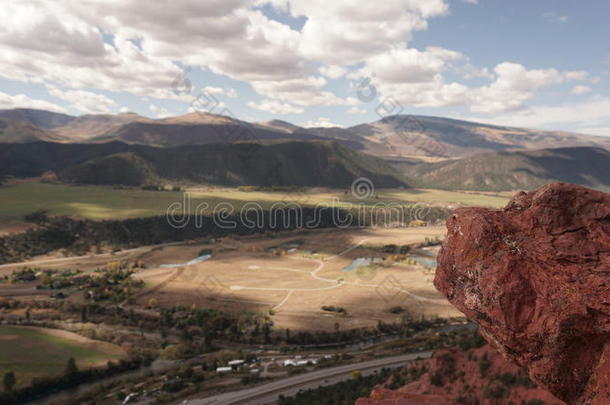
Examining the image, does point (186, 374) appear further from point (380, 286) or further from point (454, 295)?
point (380, 286)

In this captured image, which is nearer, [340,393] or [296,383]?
[340,393]

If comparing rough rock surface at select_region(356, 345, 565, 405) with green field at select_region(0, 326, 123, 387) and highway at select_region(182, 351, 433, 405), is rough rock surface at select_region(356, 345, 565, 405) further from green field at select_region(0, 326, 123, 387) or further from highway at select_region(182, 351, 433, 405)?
green field at select_region(0, 326, 123, 387)

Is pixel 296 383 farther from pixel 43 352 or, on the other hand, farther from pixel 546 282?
pixel 43 352

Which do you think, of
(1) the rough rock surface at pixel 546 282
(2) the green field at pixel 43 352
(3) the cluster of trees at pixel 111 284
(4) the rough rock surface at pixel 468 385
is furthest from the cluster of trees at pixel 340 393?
(3) the cluster of trees at pixel 111 284

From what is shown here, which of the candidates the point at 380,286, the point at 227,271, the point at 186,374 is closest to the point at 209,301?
the point at 227,271

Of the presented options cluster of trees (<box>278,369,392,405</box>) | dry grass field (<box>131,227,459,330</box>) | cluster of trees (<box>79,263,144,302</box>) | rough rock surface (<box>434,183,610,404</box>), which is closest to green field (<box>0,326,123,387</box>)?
cluster of trees (<box>79,263,144,302</box>)

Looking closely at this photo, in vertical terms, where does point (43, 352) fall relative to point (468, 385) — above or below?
below

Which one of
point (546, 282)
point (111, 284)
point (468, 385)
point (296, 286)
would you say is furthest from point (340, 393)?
point (111, 284)
